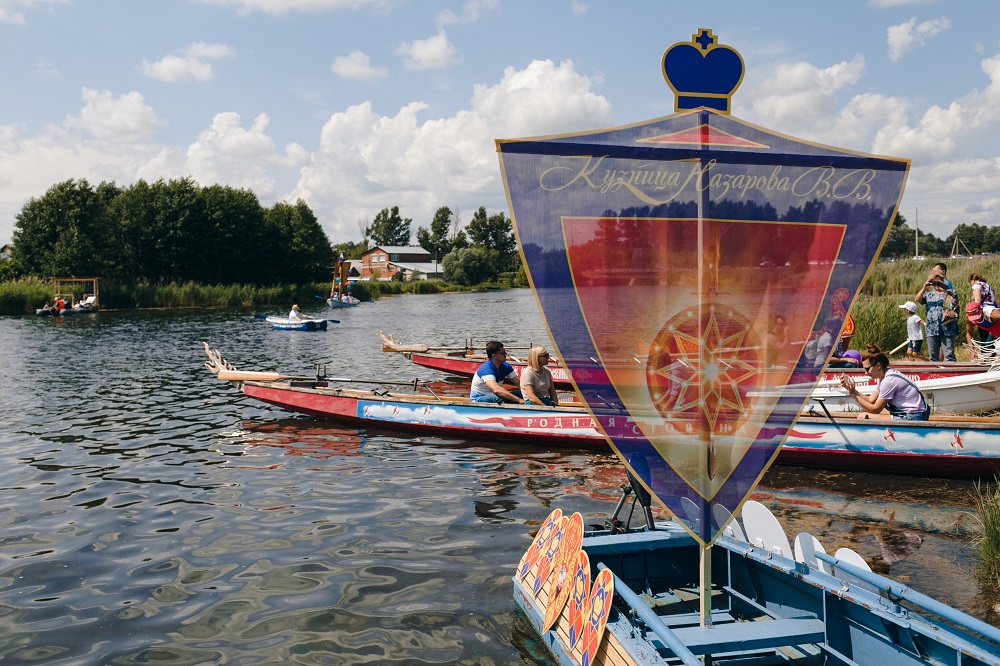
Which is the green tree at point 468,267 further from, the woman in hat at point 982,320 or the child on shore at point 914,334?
the woman in hat at point 982,320

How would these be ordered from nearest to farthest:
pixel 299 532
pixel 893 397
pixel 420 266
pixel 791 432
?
pixel 299 532
pixel 791 432
pixel 893 397
pixel 420 266

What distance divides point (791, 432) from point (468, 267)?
109580 millimetres

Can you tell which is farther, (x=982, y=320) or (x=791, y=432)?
(x=982, y=320)

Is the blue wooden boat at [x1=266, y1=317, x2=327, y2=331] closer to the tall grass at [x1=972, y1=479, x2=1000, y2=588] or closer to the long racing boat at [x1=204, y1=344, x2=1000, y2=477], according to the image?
the long racing boat at [x1=204, y1=344, x2=1000, y2=477]

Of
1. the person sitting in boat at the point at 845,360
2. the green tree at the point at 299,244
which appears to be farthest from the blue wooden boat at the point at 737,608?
the green tree at the point at 299,244

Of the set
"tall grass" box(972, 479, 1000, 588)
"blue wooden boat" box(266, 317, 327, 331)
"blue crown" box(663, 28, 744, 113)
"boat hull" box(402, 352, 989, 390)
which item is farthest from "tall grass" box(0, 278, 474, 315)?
"blue crown" box(663, 28, 744, 113)

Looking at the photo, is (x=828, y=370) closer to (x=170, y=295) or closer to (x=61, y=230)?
(x=170, y=295)

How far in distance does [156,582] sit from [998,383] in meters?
Answer: 12.8

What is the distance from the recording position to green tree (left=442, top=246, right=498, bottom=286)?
118750mm

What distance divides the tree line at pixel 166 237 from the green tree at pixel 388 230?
85412 millimetres

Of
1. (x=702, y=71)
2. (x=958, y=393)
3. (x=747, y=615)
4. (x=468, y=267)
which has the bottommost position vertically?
(x=747, y=615)

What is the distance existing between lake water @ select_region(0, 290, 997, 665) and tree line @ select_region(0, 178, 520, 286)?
142ft

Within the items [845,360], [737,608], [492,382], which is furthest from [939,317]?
[737,608]

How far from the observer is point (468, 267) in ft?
390
